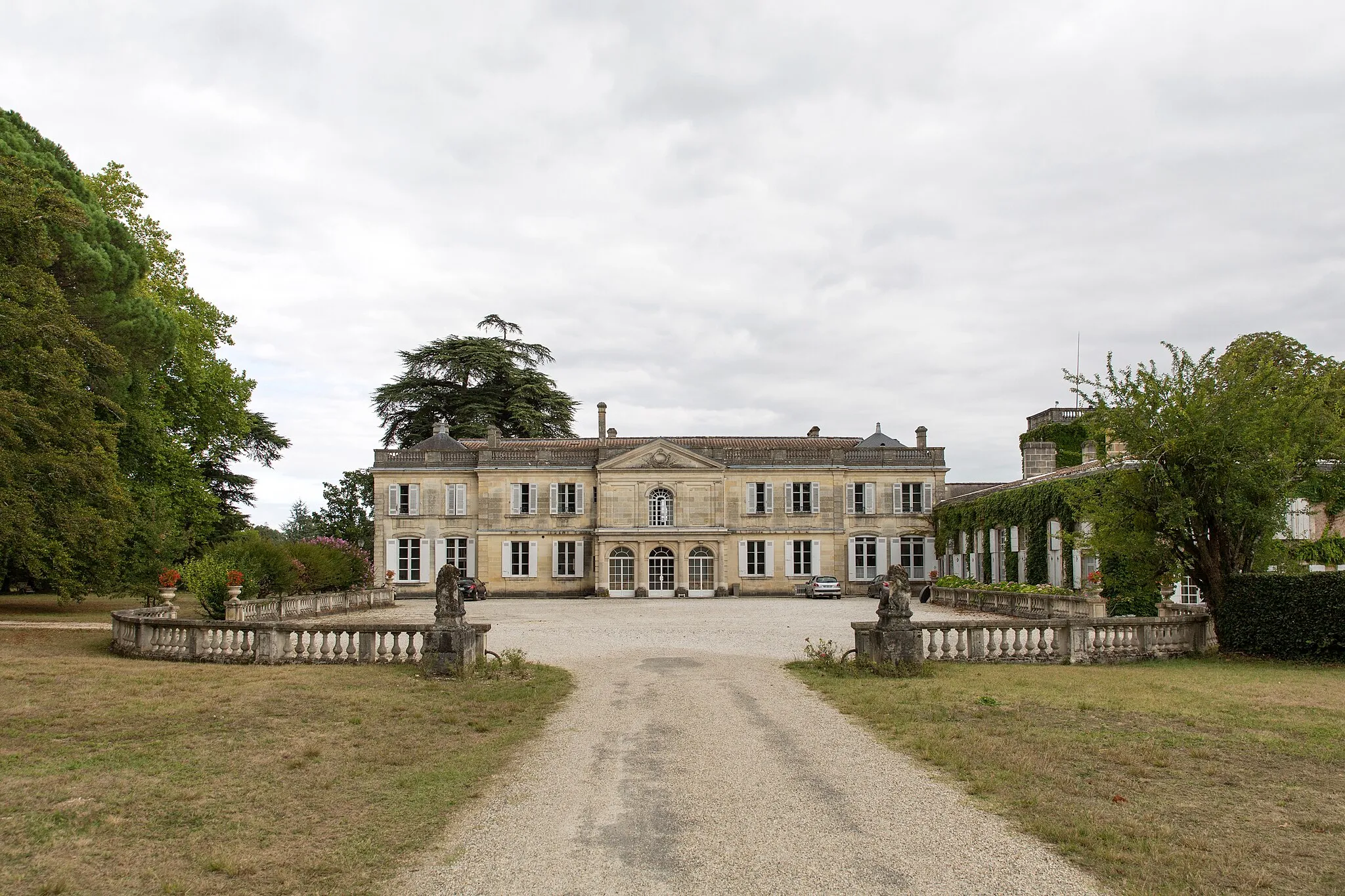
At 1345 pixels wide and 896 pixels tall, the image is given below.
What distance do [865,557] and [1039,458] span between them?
31.6 feet

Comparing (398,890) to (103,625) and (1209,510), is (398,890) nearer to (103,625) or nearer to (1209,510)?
(1209,510)

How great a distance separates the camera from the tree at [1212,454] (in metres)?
15.7

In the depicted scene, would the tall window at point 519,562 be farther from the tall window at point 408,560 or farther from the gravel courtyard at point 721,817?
the gravel courtyard at point 721,817

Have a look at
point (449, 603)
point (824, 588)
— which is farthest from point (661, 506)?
point (449, 603)

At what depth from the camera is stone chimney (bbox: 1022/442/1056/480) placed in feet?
117

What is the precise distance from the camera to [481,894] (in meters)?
4.62

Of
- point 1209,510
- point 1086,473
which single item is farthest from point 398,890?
point 1086,473

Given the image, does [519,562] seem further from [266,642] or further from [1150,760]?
[1150,760]

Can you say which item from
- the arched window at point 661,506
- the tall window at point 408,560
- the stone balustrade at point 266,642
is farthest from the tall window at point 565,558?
the stone balustrade at point 266,642

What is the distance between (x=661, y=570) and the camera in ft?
138

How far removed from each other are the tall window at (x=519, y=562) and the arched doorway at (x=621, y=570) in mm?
3580

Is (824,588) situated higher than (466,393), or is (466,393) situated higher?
(466,393)

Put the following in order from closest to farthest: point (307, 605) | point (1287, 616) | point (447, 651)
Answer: point (447, 651) < point (1287, 616) < point (307, 605)

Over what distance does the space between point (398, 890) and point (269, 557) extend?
20714mm
